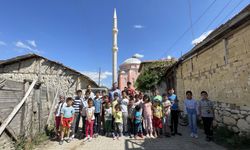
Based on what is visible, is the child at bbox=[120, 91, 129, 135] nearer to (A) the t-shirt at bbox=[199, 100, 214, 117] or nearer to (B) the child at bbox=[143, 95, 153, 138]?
(B) the child at bbox=[143, 95, 153, 138]

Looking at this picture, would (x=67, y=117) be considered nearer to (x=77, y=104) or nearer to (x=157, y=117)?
(x=77, y=104)

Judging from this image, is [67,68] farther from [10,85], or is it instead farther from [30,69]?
[10,85]

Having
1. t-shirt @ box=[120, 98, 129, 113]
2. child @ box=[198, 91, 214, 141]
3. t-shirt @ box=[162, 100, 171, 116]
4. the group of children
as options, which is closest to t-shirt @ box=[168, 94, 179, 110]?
the group of children

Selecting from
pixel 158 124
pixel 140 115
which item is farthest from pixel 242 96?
pixel 140 115

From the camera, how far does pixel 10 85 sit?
499cm

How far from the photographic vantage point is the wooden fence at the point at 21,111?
462cm

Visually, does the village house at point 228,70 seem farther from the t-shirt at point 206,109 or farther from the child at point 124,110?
the child at point 124,110

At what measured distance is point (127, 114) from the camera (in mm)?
7418

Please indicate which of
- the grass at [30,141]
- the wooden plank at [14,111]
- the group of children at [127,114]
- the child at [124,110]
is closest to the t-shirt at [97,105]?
the group of children at [127,114]

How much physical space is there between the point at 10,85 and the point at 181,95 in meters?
9.81

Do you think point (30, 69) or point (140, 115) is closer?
point (140, 115)

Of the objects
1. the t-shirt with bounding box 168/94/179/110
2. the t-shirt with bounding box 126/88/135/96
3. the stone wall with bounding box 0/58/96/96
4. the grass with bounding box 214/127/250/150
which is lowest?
the grass with bounding box 214/127/250/150

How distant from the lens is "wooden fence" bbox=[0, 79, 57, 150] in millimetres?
4625

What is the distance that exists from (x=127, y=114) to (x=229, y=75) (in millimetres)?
3988
